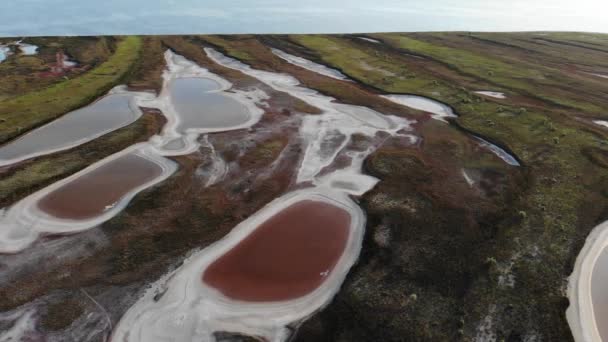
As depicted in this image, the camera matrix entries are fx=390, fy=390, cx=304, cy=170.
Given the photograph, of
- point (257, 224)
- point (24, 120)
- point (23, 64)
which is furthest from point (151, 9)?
point (257, 224)

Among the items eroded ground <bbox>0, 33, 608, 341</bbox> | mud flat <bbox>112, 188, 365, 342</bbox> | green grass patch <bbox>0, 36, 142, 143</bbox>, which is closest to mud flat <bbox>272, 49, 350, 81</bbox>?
eroded ground <bbox>0, 33, 608, 341</bbox>

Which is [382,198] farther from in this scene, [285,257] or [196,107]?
[196,107]

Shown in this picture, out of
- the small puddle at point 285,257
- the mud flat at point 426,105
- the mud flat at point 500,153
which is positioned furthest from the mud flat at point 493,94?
the small puddle at point 285,257

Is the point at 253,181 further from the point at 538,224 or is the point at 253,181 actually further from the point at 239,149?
the point at 538,224

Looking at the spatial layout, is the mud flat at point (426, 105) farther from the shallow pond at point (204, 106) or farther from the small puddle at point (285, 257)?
the small puddle at point (285, 257)

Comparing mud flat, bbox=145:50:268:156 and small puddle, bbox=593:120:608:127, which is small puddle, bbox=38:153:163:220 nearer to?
mud flat, bbox=145:50:268:156

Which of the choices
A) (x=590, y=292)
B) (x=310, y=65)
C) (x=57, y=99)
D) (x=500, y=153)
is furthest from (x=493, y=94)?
(x=57, y=99)
